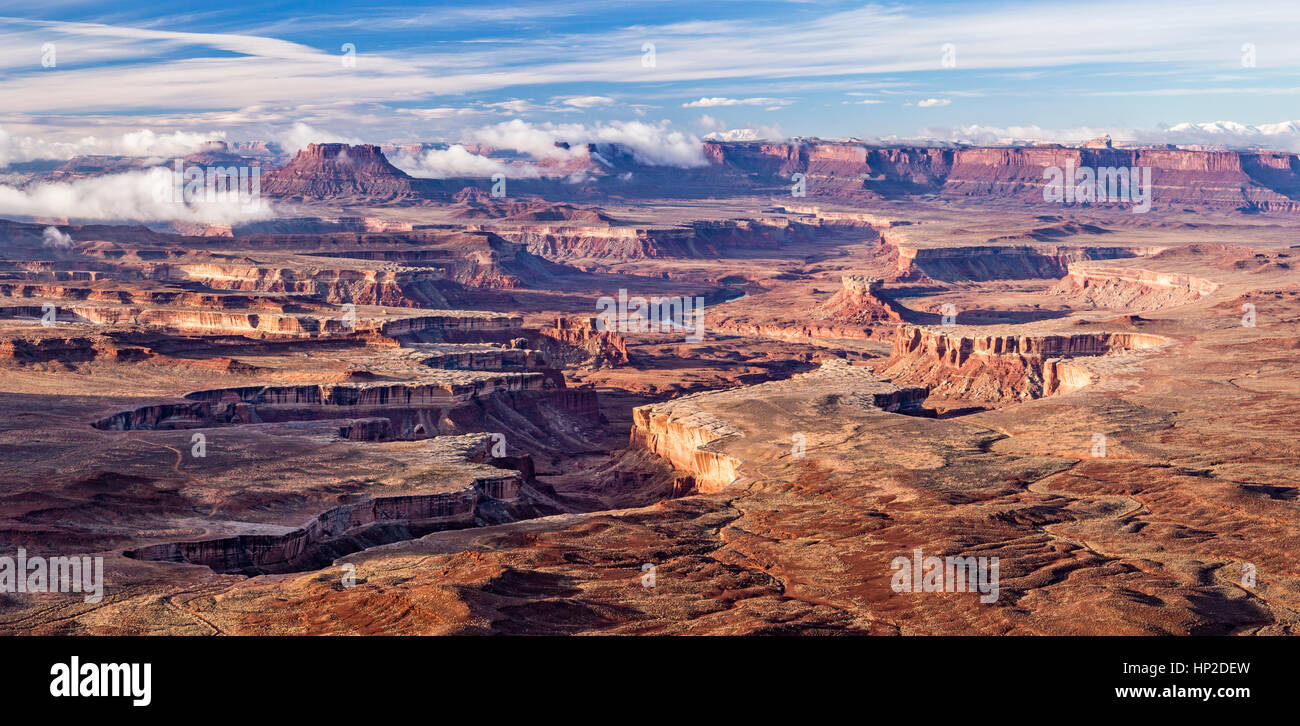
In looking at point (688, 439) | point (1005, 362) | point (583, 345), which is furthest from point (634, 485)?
point (583, 345)

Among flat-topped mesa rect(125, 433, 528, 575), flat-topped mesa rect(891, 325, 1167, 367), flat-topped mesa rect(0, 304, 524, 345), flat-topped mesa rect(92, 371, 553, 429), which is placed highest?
flat-topped mesa rect(0, 304, 524, 345)

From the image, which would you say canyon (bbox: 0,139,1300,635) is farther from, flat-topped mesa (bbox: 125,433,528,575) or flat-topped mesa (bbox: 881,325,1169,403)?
flat-topped mesa (bbox: 881,325,1169,403)

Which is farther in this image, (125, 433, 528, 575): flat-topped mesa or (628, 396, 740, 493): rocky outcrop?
(628, 396, 740, 493): rocky outcrop

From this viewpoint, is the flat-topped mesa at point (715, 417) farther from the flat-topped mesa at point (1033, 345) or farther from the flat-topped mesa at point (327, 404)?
the flat-topped mesa at point (1033, 345)

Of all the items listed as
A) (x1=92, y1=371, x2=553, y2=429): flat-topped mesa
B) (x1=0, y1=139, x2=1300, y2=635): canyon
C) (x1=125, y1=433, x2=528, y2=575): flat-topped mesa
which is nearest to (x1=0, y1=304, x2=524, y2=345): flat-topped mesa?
(x1=0, y1=139, x2=1300, y2=635): canyon
